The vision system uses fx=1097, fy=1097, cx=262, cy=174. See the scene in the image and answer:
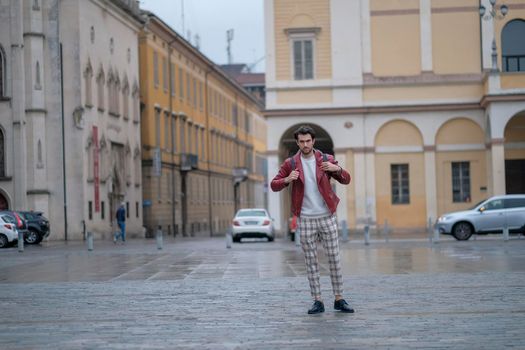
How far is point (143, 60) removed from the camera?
67.4 m

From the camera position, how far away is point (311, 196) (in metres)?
12.7

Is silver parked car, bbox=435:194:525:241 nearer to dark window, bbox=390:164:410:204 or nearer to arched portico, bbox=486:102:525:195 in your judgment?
arched portico, bbox=486:102:525:195

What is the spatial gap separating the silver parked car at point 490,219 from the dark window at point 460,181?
32.1 feet

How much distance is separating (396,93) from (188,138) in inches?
1193

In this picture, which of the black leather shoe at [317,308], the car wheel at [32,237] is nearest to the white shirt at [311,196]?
the black leather shoe at [317,308]

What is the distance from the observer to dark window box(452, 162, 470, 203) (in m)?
51.3

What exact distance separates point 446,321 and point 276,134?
4074 cm

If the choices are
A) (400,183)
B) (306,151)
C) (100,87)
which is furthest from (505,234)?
(100,87)

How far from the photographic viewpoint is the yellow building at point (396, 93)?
2023 inches

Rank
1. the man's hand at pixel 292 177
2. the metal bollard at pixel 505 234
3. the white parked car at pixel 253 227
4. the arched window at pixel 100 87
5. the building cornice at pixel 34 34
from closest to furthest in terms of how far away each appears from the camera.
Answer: the man's hand at pixel 292 177 < the metal bollard at pixel 505 234 < the white parked car at pixel 253 227 < the building cornice at pixel 34 34 < the arched window at pixel 100 87

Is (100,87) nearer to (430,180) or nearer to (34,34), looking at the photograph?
(34,34)

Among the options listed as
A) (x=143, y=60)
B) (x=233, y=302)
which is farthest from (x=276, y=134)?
(x=233, y=302)

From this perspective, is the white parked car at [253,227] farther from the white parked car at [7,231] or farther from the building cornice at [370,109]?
the white parked car at [7,231]

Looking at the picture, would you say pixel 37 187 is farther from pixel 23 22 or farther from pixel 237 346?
pixel 237 346
